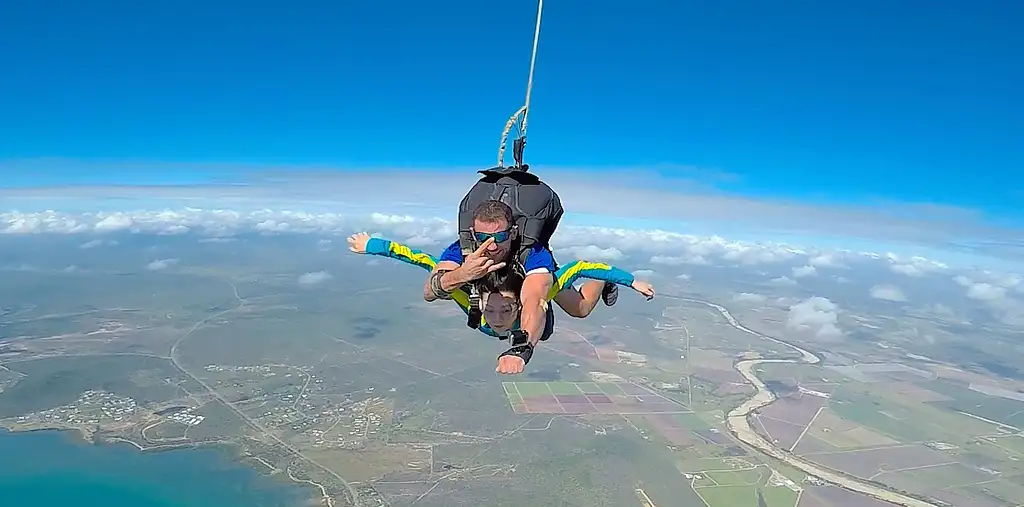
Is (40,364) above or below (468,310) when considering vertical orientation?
below

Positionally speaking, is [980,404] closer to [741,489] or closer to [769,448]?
[769,448]

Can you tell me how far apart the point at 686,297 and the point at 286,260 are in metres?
90.9

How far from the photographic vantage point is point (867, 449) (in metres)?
37.8

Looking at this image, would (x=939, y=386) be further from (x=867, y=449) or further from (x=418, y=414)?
(x=418, y=414)

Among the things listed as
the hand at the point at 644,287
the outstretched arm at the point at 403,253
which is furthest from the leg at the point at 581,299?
the outstretched arm at the point at 403,253

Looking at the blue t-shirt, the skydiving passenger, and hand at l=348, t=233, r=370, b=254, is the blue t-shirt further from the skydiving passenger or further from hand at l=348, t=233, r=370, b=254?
hand at l=348, t=233, r=370, b=254

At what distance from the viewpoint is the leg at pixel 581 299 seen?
15.5 ft

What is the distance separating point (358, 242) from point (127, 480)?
35483 millimetres

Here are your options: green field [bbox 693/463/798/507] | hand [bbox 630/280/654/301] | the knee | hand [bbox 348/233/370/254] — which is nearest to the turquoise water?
green field [bbox 693/463/798/507]

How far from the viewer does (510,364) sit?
10.2ft

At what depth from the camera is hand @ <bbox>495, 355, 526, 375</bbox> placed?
309 cm

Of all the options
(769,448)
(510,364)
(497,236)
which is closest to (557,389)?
(769,448)

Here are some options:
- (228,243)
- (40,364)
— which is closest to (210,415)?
(40,364)

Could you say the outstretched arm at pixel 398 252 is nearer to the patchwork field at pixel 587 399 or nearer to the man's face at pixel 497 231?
the man's face at pixel 497 231
